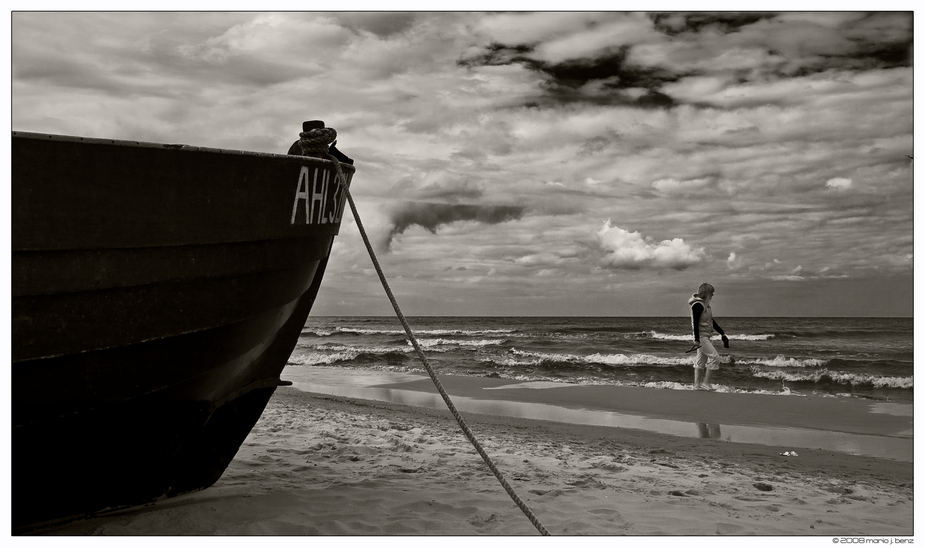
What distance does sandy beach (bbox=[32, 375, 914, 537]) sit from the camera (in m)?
3.84

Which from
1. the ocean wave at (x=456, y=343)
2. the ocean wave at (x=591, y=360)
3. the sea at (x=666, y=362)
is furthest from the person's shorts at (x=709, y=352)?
the ocean wave at (x=456, y=343)

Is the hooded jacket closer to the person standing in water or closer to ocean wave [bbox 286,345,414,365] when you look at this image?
the person standing in water

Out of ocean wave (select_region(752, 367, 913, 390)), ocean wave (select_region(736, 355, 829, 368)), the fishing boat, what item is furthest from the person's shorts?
ocean wave (select_region(736, 355, 829, 368))

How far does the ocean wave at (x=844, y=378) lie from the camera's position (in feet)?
46.3

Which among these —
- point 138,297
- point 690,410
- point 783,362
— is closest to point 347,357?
point 783,362

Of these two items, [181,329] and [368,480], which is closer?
[181,329]

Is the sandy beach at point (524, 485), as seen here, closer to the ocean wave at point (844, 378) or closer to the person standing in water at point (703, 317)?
the person standing in water at point (703, 317)

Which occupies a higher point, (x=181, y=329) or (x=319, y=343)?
(x=181, y=329)

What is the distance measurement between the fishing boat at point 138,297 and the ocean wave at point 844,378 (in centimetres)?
1358

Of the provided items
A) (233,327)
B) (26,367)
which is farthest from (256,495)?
(26,367)

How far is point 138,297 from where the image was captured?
10.6 feet

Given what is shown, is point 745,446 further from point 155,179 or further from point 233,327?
point 155,179

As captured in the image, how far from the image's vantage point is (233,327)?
12.4 feet

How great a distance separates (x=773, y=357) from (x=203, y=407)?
19993 mm
